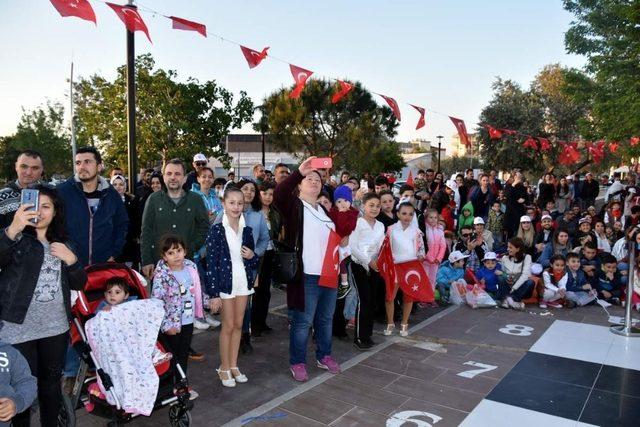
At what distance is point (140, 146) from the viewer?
591 inches

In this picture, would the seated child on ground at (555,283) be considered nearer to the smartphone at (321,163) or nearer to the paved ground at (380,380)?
the paved ground at (380,380)

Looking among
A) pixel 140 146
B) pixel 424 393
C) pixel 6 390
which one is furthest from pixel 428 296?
pixel 140 146

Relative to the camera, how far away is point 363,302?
5.12 meters

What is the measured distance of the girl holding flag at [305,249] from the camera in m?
4.25

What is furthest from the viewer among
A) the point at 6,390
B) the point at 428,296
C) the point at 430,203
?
the point at 430,203

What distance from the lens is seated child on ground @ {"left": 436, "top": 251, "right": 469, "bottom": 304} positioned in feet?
23.4

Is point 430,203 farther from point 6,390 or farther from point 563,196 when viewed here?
point 6,390

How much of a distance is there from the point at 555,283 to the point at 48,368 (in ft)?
21.6

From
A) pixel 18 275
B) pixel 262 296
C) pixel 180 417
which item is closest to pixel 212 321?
pixel 262 296

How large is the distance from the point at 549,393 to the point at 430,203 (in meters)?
6.14

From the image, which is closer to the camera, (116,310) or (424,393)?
(116,310)

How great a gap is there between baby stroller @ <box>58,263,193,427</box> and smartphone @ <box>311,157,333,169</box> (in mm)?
1819

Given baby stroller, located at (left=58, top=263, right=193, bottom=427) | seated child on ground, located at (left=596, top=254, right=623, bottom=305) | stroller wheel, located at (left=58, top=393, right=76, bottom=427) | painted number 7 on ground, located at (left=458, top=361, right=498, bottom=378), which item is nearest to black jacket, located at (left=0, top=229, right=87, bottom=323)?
baby stroller, located at (left=58, top=263, right=193, bottom=427)

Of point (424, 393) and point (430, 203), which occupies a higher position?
point (430, 203)
